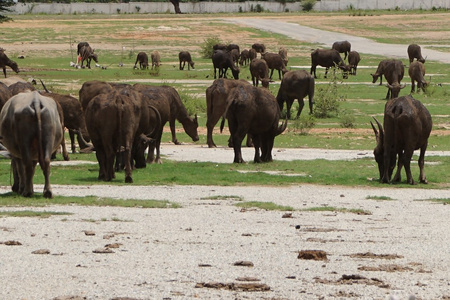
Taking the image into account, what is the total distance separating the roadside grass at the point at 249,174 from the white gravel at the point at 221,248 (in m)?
1.66

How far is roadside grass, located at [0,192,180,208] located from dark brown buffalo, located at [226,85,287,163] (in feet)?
21.5

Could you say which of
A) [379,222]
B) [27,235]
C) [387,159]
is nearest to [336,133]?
[387,159]

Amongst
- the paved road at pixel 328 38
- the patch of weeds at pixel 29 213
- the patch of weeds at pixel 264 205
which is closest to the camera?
the patch of weeds at pixel 29 213

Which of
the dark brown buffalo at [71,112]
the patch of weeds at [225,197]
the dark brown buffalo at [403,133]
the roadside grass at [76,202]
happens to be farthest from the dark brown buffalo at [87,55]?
the roadside grass at [76,202]

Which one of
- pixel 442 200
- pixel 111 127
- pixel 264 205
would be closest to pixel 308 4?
pixel 111 127

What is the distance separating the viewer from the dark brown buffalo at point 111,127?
17.8 metres

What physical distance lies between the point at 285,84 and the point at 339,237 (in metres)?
21.7

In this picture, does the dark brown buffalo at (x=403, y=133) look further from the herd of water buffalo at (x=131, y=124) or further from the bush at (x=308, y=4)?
the bush at (x=308, y=4)

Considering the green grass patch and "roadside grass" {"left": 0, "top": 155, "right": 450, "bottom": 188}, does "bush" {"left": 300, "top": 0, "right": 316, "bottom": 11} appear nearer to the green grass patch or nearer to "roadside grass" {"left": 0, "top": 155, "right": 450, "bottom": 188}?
"roadside grass" {"left": 0, "top": 155, "right": 450, "bottom": 188}

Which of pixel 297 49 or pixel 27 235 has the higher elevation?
pixel 27 235

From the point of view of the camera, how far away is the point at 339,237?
12141mm

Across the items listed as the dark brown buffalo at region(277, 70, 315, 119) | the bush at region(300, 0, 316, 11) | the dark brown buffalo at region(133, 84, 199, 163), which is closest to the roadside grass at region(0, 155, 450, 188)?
the dark brown buffalo at region(133, 84, 199, 163)

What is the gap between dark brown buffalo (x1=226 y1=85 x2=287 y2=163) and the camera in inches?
854

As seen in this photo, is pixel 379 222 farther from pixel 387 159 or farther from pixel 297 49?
pixel 297 49
